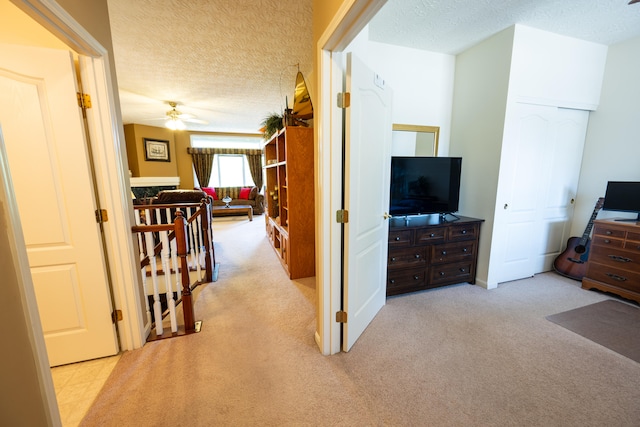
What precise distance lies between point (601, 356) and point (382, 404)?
5.52ft

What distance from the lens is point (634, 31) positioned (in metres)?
2.45

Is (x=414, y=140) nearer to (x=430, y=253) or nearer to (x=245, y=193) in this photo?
(x=430, y=253)

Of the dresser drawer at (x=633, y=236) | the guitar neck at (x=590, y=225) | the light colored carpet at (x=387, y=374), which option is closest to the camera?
the light colored carpet at (x=387, y=374)

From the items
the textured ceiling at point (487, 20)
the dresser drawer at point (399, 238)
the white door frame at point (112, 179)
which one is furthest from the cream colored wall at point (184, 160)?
the dresser drawer at point (399, 238)

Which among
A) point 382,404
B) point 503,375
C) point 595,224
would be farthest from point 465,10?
point 382,404

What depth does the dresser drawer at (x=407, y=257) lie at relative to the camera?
8.03 feet

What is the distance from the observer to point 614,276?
8.25 feet

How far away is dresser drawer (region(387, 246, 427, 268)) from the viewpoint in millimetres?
2449

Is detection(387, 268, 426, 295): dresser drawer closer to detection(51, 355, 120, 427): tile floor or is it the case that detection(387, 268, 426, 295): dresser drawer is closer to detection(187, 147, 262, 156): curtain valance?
detection(51, 355, 120, 427): tile floor

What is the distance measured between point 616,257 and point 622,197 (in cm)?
64

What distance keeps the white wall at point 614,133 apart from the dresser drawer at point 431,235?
2.09 metres

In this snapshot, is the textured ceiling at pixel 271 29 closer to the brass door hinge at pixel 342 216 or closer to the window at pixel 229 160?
the brass door hinge at pixel 342 216

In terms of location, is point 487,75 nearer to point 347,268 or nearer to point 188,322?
point 347,268

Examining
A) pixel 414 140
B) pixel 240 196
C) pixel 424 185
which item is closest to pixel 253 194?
pixel 240 196
